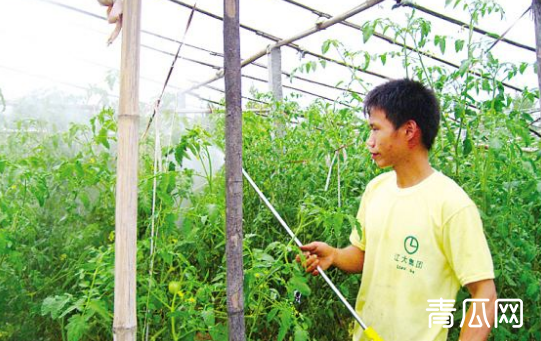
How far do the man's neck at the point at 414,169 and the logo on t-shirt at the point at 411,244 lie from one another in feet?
0.52

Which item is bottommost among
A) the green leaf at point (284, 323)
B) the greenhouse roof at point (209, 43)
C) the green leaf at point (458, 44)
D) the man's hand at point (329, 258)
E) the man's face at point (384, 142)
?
the green leaf at point (284, 323)

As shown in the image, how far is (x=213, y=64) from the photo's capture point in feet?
21.5

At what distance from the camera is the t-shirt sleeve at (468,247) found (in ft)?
4.24

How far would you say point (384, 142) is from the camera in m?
1.46

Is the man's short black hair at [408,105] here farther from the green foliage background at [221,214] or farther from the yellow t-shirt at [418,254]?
the green foliage background at [221,214]

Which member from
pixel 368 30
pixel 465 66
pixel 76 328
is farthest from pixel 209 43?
pixel 76 328

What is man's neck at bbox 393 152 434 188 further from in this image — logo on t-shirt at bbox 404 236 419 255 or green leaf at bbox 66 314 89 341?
green leaf at bbox 66 314 89 341

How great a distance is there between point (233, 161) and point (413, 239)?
0.61 meters

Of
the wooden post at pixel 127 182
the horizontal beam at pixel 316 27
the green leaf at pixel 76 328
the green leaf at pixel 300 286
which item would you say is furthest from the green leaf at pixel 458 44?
the horizontal beam at pixel 316 27

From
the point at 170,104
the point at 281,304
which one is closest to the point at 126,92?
the point at 281,304

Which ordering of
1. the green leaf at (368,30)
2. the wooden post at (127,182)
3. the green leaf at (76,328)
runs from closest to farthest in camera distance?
the wooden post at (127,182) → the green leaf at (76,328) → the green leaf at (368,30)

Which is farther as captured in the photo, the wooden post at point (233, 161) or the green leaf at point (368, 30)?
the green leaf at point (368, 30)

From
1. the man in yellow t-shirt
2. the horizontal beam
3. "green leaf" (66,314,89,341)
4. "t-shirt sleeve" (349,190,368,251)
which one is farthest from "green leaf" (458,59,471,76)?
the horizontal beam

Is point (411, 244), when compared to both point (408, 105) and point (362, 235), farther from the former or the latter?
point (408, 105)
